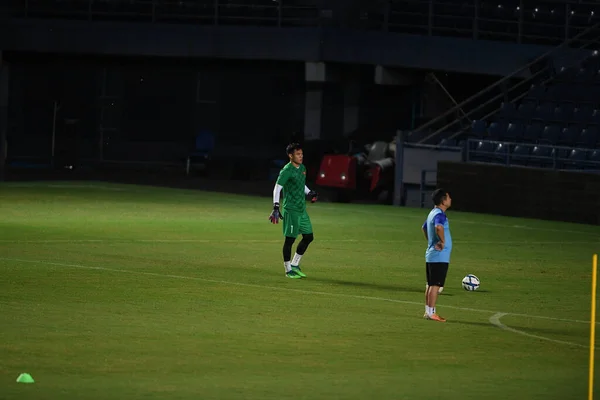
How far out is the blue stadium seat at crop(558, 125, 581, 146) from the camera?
114 feet

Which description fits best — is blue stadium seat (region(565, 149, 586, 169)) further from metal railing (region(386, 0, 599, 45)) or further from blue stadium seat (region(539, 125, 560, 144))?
metal railing (region(386, 0, 599, 45))

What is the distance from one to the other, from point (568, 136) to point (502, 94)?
3.71 m

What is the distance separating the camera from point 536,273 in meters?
21.2

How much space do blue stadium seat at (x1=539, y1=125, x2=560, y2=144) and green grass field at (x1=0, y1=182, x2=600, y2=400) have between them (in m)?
6.55

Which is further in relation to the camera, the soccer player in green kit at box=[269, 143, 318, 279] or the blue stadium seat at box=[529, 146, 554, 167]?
the blue stadium seat at box=[529, 146, 554, 167]

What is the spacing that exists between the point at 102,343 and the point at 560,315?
5.89 m

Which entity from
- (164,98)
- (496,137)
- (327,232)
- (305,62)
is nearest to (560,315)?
(327,232)

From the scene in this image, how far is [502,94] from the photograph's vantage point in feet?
125

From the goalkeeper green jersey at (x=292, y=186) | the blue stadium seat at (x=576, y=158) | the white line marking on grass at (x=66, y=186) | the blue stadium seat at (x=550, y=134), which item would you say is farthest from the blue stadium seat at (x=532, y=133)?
the goalkeeper green jersey at (x=292, y=186)

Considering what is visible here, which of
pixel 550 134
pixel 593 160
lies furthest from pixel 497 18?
pixel 593 160

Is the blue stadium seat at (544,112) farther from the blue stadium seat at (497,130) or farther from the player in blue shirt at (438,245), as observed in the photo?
the player in blue shirt at (438,245)

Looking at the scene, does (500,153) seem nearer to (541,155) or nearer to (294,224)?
(541,155)

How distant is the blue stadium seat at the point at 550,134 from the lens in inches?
1388

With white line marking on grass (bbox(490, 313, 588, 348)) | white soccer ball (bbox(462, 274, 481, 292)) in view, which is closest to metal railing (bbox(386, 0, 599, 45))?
white soccer ball (bbox(462, 274, 481, 292))
